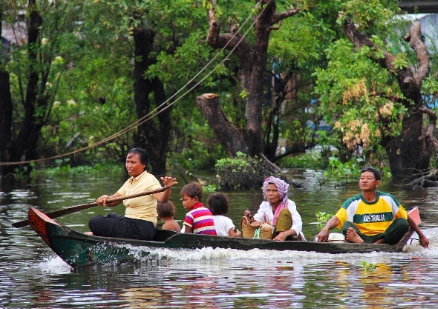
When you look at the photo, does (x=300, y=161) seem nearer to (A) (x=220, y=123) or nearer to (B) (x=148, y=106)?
Result: (B) (x=148, y=106)

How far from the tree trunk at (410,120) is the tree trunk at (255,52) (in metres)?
1.94

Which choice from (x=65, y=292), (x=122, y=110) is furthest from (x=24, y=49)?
(x=65, y=292)

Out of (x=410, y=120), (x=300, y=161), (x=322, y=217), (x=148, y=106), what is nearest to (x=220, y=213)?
(x=322, y=217)

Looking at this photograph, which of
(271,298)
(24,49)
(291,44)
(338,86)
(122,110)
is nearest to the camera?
(271,298)

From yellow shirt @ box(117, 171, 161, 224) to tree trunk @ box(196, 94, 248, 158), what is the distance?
10698 mm

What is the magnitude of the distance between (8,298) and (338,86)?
519 inches

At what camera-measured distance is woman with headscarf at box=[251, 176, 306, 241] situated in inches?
441

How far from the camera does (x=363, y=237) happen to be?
11.4 meters

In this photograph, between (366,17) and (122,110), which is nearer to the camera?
(366,17)

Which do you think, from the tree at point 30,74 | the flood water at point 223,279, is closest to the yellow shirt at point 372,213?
the flood water at point 223,279

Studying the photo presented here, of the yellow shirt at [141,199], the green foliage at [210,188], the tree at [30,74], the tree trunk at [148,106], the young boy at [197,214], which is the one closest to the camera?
the yellow shirt at [141,199]

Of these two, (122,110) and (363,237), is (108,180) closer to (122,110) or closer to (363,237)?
(122,110)

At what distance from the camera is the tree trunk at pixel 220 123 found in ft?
70.6

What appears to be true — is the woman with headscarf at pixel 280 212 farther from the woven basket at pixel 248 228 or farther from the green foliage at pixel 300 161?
the green foliage at pixel 300 161
